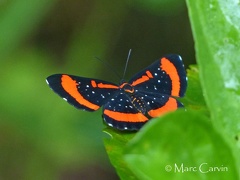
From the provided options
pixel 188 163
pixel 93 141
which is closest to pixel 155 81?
pixel 188 163

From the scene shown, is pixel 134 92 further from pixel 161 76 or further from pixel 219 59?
pixel 219 59

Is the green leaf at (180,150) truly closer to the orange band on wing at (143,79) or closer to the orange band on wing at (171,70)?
the orange band on wing at (171,70)

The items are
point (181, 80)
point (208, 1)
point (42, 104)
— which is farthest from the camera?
point (42, 104)

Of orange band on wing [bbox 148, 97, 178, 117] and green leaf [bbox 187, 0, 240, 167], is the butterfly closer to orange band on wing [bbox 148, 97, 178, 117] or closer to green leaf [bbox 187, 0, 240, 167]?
orange band on wing [bbox 148, 97, 178, 117]

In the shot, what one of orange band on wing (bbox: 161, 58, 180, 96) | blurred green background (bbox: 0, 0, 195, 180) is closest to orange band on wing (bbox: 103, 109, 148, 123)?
orange band on wing (bbox: 161, 58, 180, 96)

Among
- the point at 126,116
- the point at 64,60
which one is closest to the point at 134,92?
the point at 126,116

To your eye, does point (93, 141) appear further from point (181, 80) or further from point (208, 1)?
point (208, 1)

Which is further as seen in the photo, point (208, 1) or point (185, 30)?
point (185, 30)
